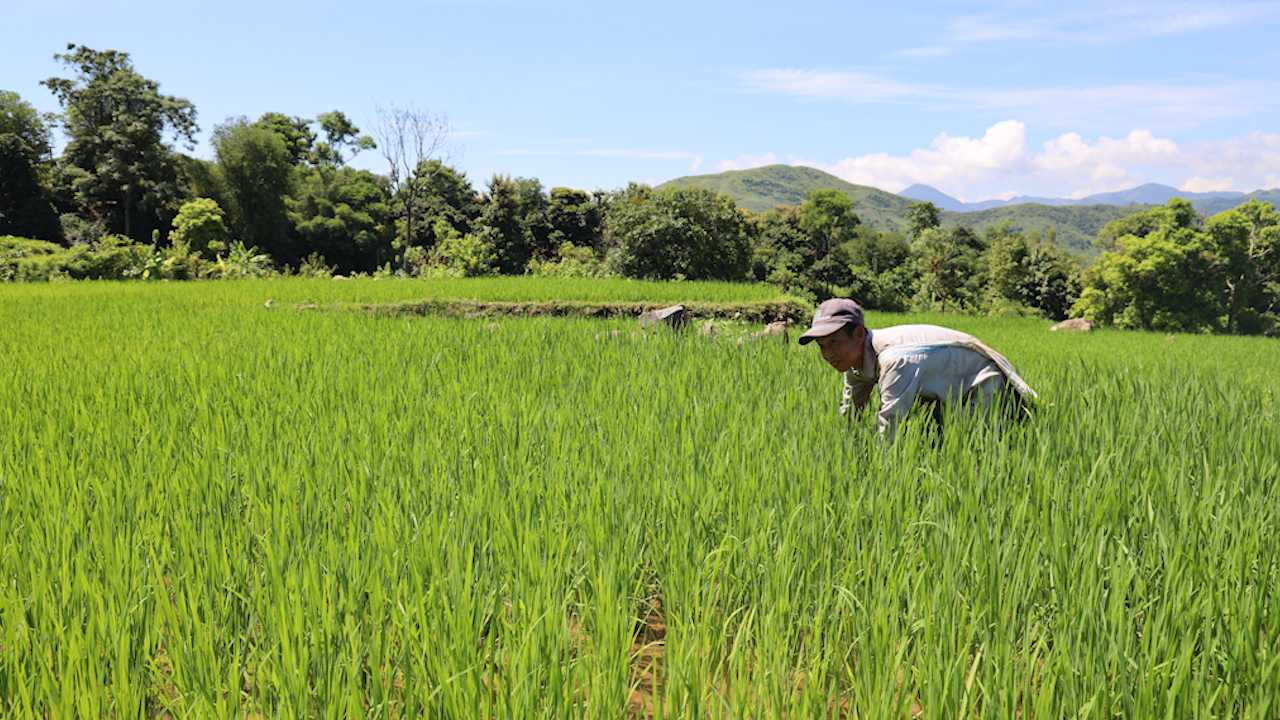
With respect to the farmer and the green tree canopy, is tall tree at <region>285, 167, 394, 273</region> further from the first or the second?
the farmer

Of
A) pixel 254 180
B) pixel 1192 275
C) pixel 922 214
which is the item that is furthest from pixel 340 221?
pixel 922 214

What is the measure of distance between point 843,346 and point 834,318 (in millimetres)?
128

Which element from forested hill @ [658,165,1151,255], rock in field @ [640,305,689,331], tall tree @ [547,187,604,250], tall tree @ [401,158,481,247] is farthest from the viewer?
forested hill @ [658,165,1151,255]

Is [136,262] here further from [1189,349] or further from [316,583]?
[1189,349]

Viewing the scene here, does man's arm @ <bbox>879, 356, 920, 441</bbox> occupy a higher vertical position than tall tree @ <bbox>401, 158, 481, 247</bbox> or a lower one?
lower

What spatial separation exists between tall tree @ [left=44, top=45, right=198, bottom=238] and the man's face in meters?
29.7

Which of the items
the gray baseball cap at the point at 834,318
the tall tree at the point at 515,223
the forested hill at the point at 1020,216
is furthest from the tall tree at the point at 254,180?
the forested hill at the point at 1020,216

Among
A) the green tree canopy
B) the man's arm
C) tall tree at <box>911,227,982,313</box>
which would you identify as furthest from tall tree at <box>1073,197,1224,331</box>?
the green tree canopy

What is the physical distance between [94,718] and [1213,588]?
7.96 ft

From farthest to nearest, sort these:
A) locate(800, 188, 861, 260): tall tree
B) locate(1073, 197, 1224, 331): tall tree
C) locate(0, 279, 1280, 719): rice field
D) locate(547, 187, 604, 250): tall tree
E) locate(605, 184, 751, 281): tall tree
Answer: locate(547, 187, 604, 250): tall tree, locate(800, 188, 861, 260): tall tree, locate(1073, 197, 1224, 331): tall tree, locate(605, 184, 751, 281): tall tree, locate(0, 279, 1280, 719): rice field

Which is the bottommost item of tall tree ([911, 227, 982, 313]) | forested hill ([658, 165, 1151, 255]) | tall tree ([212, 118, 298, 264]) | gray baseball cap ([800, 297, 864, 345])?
gray baseball cap ([800, 297, 864, 345])

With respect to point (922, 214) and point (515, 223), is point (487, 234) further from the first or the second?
point (922, 214)

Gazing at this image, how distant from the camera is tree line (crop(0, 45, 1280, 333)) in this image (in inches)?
631

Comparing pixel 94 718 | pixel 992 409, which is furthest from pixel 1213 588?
pixel 94 718
